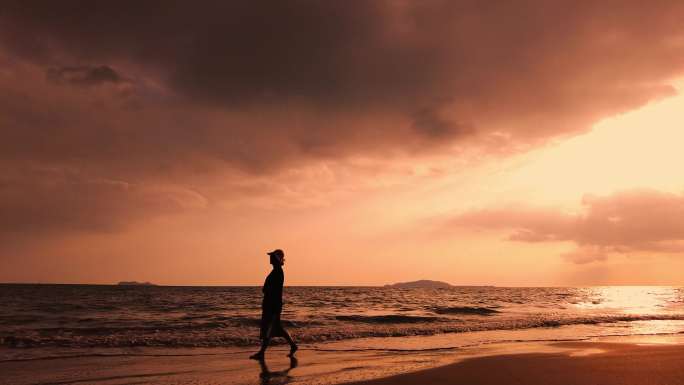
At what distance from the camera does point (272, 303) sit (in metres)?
11.9

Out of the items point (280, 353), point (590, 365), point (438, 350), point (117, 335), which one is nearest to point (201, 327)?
point (117, 335)

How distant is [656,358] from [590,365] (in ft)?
6.47

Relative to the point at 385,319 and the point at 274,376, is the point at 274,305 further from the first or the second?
the point at 385,319

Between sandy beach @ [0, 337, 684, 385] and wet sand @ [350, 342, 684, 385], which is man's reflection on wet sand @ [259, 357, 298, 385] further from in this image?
wet sand @ [350, 342, 684, 385]

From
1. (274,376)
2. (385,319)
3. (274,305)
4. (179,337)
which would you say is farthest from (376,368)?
(385,319)

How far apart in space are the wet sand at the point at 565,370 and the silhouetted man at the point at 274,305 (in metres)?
4.06

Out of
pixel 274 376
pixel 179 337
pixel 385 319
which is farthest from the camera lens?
pixel 385 319

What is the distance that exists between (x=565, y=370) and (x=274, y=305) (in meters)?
6.70

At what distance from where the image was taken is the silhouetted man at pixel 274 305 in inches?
465

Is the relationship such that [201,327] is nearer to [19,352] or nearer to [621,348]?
[19,352]

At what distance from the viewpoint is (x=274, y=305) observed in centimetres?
1195

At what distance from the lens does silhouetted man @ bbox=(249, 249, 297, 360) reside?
11820mm

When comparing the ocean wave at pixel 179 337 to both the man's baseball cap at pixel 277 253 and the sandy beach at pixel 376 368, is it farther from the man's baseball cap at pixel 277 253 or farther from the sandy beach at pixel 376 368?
the man's baseball cap at pixel 277 253

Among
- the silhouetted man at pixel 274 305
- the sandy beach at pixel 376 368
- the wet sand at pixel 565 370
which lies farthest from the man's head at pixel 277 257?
the wet sand at pixel 565 370
